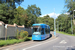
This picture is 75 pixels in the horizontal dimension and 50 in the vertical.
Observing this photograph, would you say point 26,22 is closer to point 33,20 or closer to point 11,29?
point 33,20

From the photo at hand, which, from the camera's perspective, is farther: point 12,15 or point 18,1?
point 18,1

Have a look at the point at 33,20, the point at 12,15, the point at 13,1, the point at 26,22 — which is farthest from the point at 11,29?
the point at 33,20

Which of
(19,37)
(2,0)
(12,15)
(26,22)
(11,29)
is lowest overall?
(19,37)

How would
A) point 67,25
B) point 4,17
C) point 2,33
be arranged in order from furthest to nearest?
point 67,25 → point 4,17 → point 2,33

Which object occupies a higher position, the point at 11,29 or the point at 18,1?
the point at 18,1

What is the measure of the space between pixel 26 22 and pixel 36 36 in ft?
48.3

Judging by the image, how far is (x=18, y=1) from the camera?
1345 inches

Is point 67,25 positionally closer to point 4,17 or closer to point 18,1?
point 18,1

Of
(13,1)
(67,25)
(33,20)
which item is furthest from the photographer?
(67,25)

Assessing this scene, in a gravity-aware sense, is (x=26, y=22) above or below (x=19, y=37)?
above

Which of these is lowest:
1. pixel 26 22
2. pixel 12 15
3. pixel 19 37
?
pixel 19 37

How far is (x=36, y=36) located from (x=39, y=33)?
0.79 meters

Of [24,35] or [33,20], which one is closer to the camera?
[24,35]

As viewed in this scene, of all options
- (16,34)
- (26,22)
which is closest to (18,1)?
(26,22)
